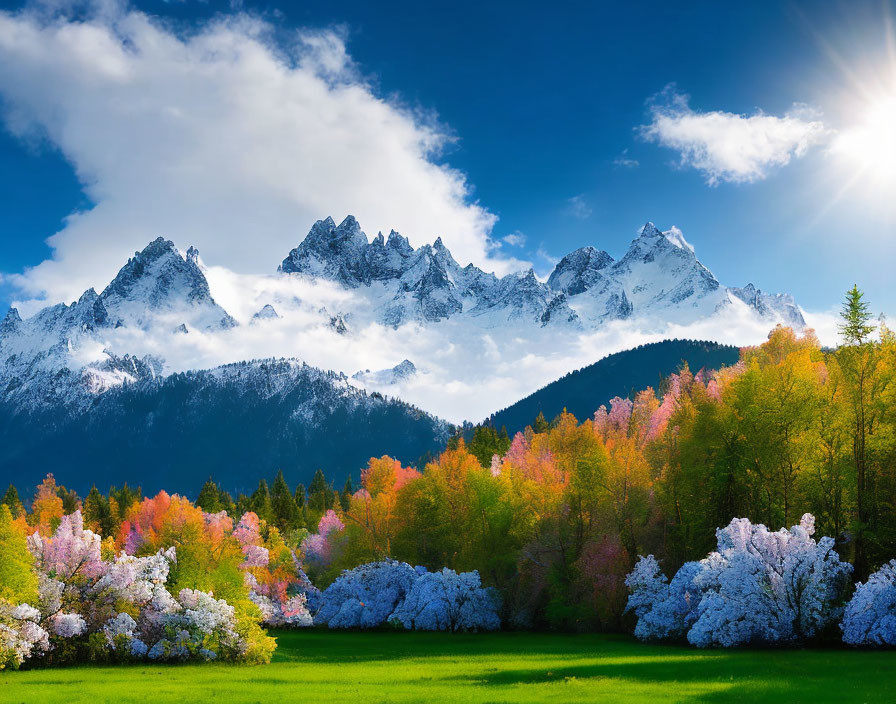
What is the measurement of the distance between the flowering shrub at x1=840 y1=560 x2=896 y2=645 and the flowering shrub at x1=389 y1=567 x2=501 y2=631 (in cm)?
2894

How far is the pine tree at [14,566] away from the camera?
35.7 metres

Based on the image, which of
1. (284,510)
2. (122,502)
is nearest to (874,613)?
(284,510)

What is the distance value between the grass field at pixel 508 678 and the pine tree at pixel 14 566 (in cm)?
385

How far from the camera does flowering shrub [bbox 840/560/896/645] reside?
103 feet

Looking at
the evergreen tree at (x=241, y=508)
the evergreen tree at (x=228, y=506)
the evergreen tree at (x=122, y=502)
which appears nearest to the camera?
the evergreen tree at (x=122, y=502)

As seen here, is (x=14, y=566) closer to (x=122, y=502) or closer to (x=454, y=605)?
(x=454, y=605)

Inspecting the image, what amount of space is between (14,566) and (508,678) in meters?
26.8

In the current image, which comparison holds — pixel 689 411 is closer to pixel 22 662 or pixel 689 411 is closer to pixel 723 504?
pixel 723 504

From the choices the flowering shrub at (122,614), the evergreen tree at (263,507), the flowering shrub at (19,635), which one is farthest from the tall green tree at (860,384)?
the evergreen tree at (263,507)

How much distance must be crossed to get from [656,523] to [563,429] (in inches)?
1062

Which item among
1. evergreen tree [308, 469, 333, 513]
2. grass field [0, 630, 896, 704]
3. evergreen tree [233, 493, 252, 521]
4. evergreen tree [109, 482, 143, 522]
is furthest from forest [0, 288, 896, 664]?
evergreen tree [308, 469, 333, 513]

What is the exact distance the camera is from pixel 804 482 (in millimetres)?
41531

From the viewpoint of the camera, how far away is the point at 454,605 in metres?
55.5

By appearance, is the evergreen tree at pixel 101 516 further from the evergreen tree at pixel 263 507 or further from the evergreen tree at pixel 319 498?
the evergreen tree at pixel 319 498
